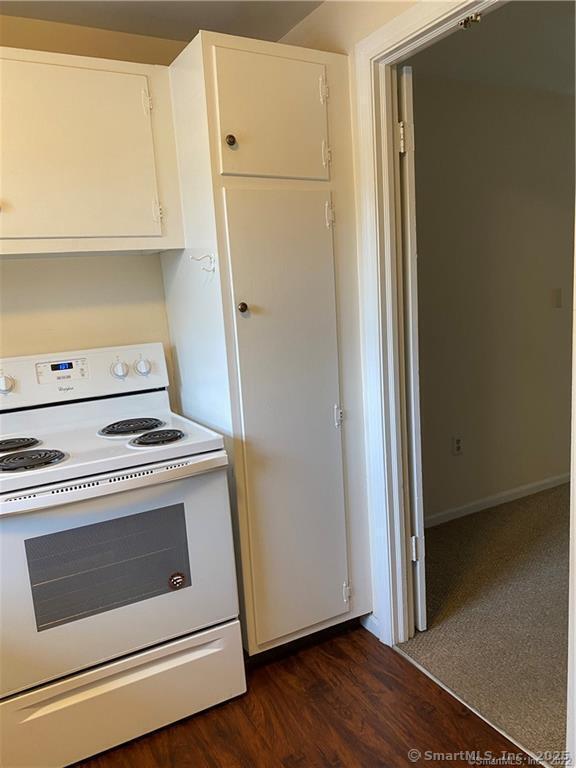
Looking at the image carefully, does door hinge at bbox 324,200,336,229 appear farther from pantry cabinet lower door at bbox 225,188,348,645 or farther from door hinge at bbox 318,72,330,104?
door hinge at bbox 318,72,330,104

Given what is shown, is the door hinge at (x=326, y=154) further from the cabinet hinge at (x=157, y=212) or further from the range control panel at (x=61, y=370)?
the range control panel at (x=61, y=370)

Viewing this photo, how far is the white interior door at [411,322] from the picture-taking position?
6.33 ft

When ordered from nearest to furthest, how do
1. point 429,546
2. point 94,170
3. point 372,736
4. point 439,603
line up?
point 372,736, point 94,170, point 439,603, point 429,546

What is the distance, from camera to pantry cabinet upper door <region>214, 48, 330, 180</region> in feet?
5.73

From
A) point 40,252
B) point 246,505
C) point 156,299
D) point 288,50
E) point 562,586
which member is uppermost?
point 288,50

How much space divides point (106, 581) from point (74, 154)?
133 centimetres

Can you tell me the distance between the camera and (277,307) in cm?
189

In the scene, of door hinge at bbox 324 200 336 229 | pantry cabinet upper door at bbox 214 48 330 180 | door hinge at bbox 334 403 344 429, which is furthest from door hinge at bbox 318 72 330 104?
door hinge at bbox 334 403 344 429

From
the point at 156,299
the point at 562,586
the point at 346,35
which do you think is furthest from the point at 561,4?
the point at 562,586

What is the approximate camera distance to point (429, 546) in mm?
2938

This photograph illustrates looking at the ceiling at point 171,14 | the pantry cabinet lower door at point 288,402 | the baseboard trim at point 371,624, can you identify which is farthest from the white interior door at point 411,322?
the ceiling at point 171,14

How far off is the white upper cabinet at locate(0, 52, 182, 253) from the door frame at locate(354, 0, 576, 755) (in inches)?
26.2

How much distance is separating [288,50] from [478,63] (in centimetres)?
135

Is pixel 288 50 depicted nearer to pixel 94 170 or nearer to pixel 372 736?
pixel 94 170
